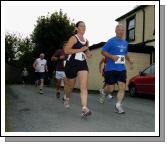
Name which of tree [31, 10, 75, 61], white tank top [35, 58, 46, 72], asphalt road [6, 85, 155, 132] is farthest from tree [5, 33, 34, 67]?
asphalt road [6, 85, 155, 132]

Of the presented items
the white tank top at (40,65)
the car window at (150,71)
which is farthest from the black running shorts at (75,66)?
the white tank top at (40,65)

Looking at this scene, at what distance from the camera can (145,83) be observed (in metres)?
13.9

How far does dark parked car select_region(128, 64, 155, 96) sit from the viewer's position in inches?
529

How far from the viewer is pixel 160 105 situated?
20.2 feet

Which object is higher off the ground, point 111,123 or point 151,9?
point 151,9

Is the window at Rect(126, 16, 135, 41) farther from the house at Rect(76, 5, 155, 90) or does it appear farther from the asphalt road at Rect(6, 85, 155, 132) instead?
the asphalt road at Rect(6, 85, 155, 132)

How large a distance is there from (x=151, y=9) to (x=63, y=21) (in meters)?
18.9

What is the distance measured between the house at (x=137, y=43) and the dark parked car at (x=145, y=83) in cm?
523

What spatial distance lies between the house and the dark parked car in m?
5.23

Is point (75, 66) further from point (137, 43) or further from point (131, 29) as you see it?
point (131, 29)

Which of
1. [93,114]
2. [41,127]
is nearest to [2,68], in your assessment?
[41,127]

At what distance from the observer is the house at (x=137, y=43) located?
20859 millimetres

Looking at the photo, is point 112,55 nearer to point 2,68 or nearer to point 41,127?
point 41,127

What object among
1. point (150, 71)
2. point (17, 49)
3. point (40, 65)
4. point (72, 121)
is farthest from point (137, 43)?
point (17, 49)
